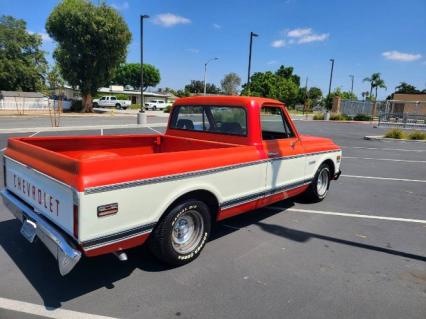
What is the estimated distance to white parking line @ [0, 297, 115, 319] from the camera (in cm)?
290

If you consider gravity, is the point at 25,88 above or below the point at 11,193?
above

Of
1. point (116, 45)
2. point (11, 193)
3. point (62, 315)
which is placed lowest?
point (62, 315)

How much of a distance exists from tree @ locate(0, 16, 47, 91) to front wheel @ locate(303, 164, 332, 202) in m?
58.0

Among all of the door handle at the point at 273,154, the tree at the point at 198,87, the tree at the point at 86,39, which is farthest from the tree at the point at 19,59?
the door handle at the point at 273,154

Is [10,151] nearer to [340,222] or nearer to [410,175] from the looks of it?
[340,222]

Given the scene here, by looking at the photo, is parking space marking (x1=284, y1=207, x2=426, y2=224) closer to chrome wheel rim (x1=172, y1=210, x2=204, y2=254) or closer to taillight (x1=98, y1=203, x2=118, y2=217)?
chrome wheel rim (x1=172, y1=210, x2=204, y2=254)

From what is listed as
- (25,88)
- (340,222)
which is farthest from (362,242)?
(25,88)

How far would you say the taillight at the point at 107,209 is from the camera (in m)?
2.88

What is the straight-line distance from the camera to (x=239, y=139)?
15.5ft

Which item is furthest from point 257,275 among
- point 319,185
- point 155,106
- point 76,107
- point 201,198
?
point 155,106

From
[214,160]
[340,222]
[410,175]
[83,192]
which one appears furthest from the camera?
[410,175]

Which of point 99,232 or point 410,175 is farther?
point 410,175

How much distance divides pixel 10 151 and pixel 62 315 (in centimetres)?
216

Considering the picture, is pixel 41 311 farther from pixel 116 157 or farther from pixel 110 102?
pixel 110 102
